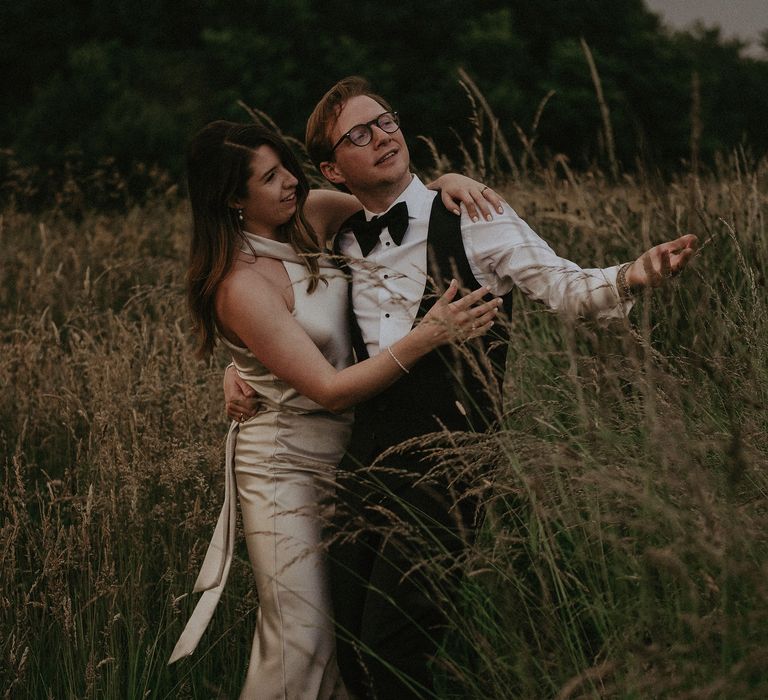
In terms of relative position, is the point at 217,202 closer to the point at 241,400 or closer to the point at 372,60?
the point at 241,400

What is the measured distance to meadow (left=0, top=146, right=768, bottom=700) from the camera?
1617 millimetres

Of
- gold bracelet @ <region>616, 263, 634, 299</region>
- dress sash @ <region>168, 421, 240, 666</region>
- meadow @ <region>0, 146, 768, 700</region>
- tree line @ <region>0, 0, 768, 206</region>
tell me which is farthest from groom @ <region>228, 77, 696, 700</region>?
tree line @ <region>0, 0, 768, 206</region>

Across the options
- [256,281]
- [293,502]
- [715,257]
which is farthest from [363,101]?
[715,257]

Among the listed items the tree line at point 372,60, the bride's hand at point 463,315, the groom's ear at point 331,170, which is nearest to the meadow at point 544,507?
the bride's hand at point 463,315

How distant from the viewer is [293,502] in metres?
2.58

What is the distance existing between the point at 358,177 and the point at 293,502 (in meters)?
0.99

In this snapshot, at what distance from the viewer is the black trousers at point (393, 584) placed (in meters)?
2.16

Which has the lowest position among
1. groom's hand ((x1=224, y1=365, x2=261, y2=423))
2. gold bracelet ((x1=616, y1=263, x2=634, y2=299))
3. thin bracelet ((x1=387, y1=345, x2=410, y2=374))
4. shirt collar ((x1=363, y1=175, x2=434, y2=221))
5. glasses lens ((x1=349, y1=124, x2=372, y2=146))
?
groom's hand ((x1=224, y1=365, x2=261, y2=423))

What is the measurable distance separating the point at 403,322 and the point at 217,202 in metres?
0.72

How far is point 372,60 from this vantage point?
981 inches

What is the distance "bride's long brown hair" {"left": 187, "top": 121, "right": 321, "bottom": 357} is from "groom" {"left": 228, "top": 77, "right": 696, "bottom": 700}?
0.18 meters

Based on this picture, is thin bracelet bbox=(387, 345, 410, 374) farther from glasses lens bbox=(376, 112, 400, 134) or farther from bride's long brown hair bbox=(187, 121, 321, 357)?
glasses lens bbox=(376, 112, 400, 134)

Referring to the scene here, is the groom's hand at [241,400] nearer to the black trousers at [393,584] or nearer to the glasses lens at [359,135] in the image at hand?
the black trousers at [393,584]

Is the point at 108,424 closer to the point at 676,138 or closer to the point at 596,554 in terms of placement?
the point at 596,554
